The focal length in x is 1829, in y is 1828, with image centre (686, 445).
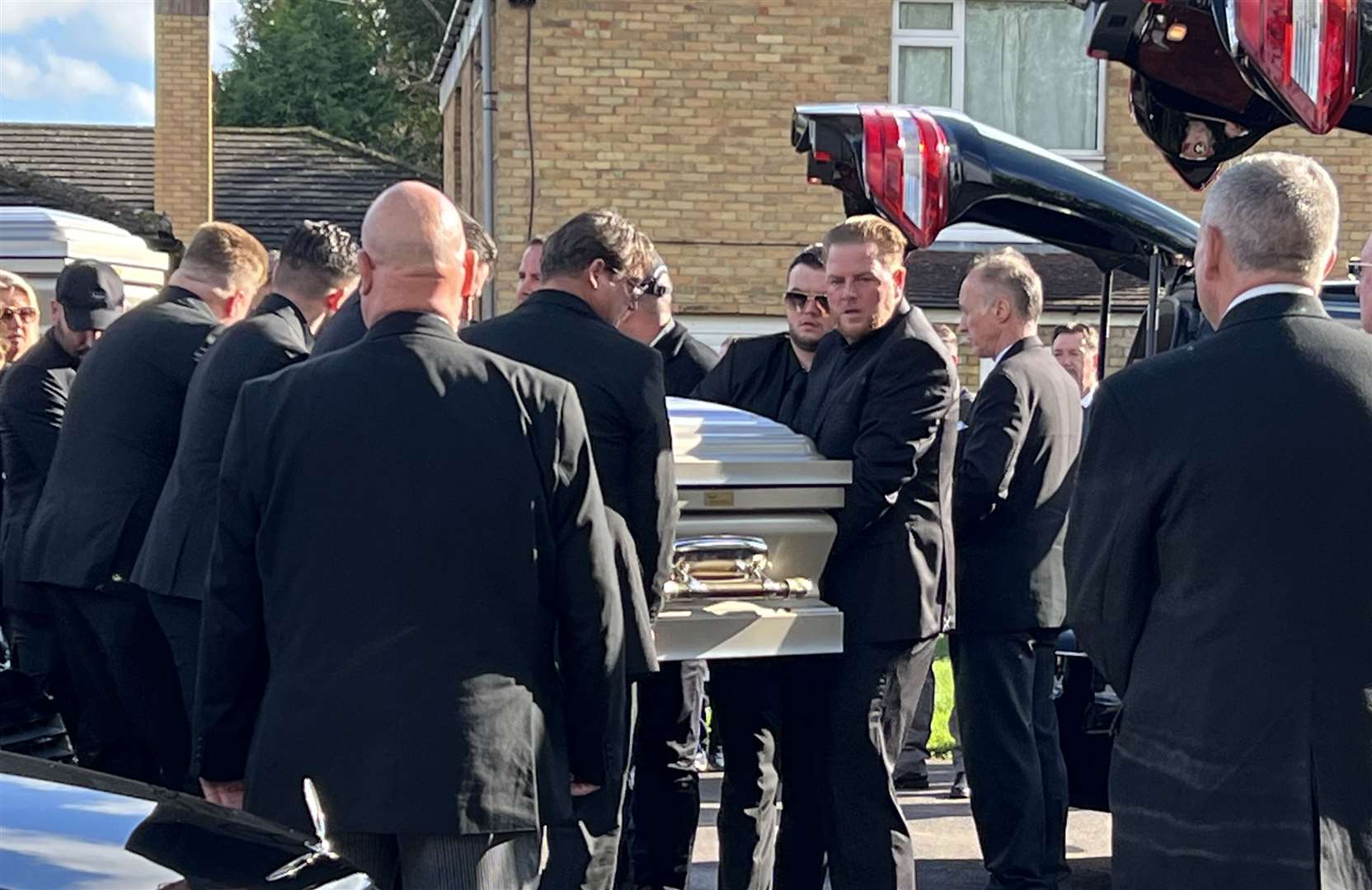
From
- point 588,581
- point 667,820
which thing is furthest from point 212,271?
point 588,581

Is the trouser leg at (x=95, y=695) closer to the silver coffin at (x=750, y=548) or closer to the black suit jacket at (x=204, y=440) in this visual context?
the black suit jacket at (x=204, y=440)

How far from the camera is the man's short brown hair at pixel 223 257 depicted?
552cm

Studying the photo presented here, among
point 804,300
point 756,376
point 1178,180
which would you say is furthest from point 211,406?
point 1178,180

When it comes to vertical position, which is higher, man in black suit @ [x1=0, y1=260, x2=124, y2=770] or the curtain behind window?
the curtain behind window

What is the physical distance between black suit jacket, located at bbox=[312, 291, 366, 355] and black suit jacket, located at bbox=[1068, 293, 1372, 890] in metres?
2.52

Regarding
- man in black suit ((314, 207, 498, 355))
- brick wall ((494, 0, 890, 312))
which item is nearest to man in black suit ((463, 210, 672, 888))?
man in black suit ((314, 207, 498, 355))

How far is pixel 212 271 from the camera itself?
552 centimetres

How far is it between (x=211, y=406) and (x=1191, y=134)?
2.72 meters

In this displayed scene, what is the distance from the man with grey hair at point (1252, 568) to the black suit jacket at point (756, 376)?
9.21ft

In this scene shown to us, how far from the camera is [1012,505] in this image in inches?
225

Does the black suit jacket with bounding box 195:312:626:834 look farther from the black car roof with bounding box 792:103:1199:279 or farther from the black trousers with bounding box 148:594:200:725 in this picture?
the black car roof with bounding box 792:103:1199:279

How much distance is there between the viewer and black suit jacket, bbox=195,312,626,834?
327cm

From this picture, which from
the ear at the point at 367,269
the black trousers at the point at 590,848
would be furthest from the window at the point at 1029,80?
the ear at the point at 367,269

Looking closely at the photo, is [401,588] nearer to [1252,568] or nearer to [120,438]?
[1252,568]
